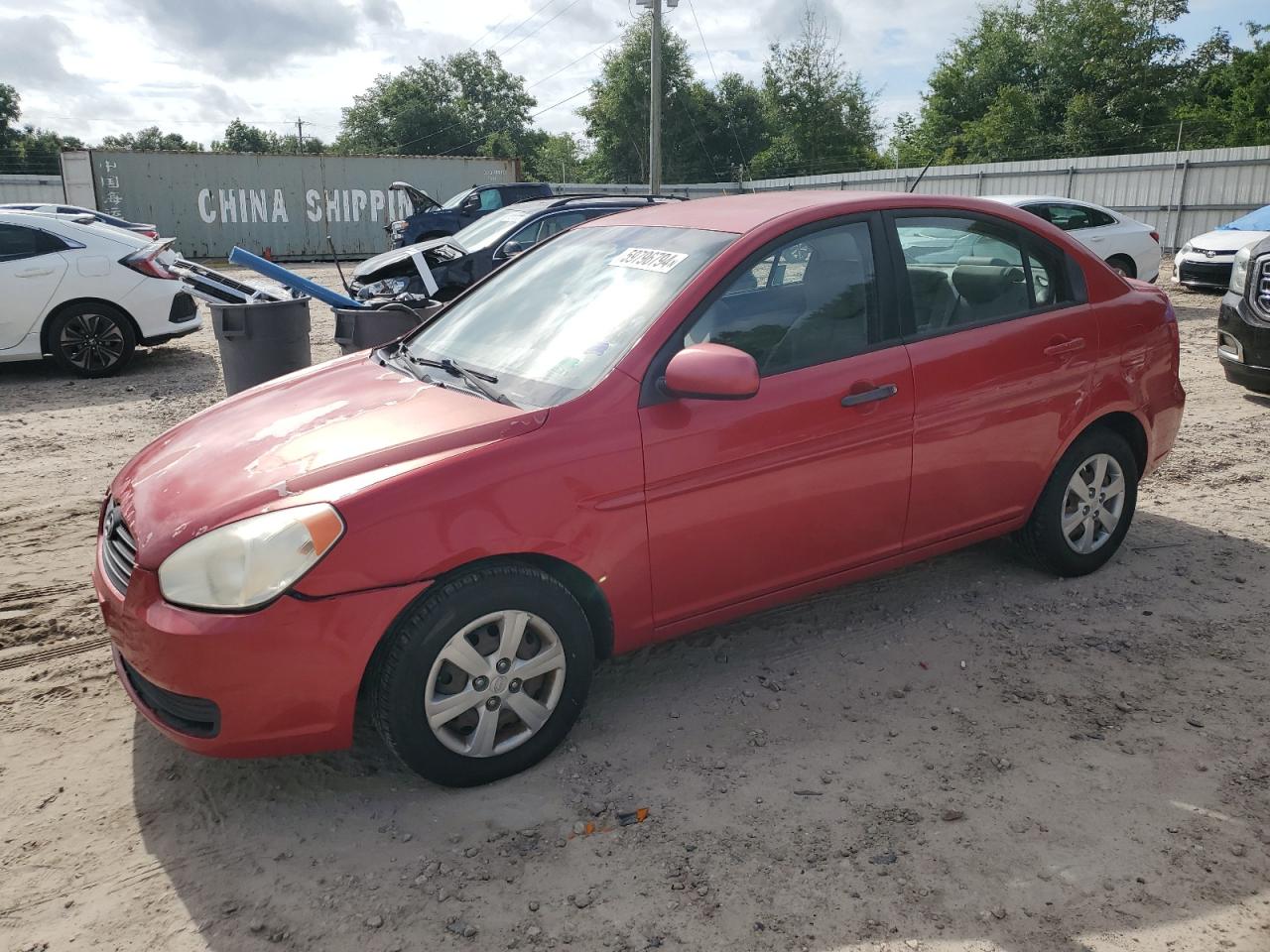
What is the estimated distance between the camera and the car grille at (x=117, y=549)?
2.89 meters

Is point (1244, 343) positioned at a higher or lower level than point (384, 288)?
lower

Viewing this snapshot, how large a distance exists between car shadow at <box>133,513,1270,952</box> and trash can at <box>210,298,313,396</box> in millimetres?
3087

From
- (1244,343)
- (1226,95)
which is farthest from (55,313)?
(1226,95)

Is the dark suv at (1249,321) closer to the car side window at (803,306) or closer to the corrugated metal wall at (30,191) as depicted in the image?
the car side window at (803,306)

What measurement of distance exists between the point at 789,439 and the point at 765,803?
1.18m

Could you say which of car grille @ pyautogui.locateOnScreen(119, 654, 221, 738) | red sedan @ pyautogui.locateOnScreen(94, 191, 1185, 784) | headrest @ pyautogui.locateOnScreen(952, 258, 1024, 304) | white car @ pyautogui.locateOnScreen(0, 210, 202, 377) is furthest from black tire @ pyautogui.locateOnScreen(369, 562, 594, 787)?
white car @ pyautogui.locateOnScreen(0, 210, 202, 377)

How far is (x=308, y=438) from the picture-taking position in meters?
3.10

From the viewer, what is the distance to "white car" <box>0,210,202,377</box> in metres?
9.09

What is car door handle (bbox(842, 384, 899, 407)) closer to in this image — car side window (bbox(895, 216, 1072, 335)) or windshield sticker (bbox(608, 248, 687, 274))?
car side window (bbox(895, 216, 1072, 335))

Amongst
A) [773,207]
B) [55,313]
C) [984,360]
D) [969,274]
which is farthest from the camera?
[55,313]

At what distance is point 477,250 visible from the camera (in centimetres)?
1163

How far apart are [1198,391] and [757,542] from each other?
657cm

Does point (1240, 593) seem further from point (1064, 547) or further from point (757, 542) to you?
point (757, 542)

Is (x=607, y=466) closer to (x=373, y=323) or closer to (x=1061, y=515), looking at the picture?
(x=1061, y=515)
